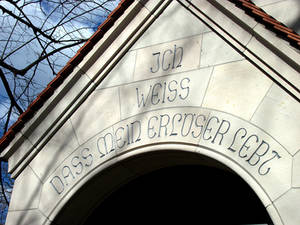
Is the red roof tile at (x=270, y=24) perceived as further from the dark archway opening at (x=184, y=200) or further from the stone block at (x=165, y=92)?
the dark archway opening at (x=184, y=200)

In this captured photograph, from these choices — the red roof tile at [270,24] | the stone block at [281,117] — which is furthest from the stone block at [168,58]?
the stone block at [281,117]

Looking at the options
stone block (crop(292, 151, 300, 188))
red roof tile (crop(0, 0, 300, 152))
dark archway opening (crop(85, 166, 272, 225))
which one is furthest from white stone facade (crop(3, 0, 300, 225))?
dark archway opening (crop(85, 166, 272, 225))

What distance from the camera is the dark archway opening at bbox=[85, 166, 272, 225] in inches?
251

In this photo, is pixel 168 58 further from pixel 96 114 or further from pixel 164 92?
pixel 96 114

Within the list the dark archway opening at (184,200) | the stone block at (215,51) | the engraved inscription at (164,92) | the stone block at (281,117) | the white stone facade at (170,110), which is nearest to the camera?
the stone block at (281,117)

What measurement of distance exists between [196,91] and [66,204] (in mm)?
2482

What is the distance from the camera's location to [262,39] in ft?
18.3

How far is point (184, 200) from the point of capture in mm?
6965

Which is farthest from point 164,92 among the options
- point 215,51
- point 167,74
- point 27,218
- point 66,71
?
point 27,218

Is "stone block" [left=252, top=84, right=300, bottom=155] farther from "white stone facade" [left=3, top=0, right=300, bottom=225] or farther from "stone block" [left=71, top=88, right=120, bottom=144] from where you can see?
"stone block" [left=71, top=88, right=120, bottom=144]

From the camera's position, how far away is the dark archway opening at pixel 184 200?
6387mm

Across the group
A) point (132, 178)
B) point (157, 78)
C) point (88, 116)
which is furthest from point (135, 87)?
point (132, 178)

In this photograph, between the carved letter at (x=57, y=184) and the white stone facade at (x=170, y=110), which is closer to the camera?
the white stone facade at (x=170, y=110)

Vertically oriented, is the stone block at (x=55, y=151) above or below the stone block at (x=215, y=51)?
above
